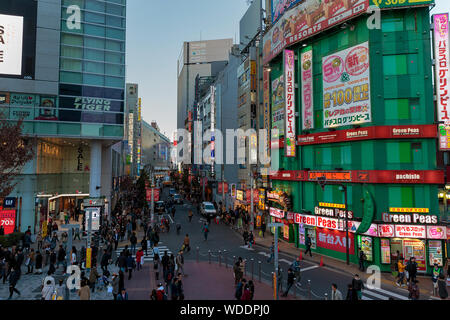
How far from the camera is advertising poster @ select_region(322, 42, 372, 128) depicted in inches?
835

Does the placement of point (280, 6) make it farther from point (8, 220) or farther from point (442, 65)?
point (8, 220)

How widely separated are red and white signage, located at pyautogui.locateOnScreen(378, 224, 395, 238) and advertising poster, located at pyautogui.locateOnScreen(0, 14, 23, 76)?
35.8m

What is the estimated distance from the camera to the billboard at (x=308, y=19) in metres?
21.9

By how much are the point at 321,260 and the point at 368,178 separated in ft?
21.9

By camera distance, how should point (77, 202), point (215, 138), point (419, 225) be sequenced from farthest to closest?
point (215, 138) → point (77, 202) → point (419, 225)

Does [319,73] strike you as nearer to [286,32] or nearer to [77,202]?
[286,32]

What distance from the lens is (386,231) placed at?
1955 cm

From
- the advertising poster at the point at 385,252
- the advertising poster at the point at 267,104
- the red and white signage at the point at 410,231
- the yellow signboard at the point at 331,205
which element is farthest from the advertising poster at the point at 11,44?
the red and white signage at the point at 410,231

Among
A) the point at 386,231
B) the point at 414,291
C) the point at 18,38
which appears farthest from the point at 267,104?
the point at 18,38

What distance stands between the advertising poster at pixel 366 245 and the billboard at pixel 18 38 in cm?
3467

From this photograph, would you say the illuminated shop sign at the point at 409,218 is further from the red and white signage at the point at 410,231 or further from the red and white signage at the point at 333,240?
the red and white signage at the point at 333,240

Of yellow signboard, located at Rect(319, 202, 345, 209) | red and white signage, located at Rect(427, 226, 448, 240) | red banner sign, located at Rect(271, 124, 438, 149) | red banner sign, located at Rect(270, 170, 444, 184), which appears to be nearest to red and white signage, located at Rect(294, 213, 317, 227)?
yellow signboard, located at Rect(319, 202, 345, 209)
